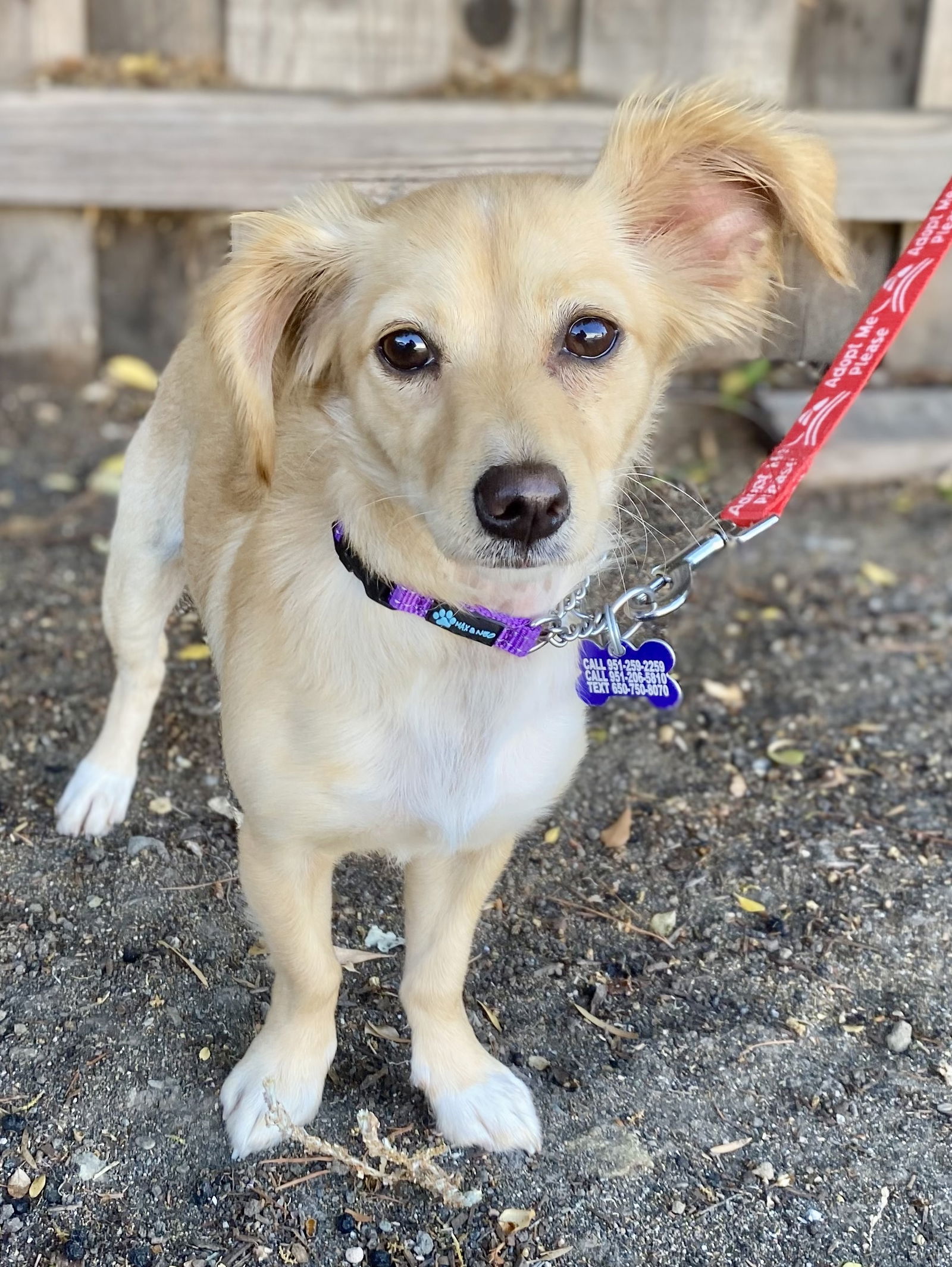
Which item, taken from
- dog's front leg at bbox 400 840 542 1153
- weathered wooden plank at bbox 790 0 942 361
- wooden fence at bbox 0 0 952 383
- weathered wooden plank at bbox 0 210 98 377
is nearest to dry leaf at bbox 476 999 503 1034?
dog's front leg at bbox 400 840 542 1153

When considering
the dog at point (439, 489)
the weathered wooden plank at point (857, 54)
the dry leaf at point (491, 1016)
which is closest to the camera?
the dog at point (439, 489)

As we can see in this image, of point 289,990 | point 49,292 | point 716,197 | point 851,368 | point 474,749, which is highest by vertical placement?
point 716,197

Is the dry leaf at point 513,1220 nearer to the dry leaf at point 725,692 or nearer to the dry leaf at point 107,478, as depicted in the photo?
the dry leaf at point 725,692

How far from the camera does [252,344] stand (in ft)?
6.77

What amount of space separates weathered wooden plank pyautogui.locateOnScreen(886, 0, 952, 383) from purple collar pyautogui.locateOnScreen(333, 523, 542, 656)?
3127 mm

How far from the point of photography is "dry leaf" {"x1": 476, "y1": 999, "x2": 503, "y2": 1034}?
2.62 metres

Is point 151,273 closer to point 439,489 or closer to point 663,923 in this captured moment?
point 663,923

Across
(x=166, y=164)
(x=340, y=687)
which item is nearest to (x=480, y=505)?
(x=340, y=687)

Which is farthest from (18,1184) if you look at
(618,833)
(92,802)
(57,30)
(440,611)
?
(57,30)

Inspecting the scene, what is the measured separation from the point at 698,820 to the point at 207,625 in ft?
4.44

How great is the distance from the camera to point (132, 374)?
5152mm

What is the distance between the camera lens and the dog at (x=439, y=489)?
191 centimetres

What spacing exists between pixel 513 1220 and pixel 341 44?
411 cm

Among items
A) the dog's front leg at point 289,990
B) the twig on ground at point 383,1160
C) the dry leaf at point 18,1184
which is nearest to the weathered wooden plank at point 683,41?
the dog's front leg at point 289,990
